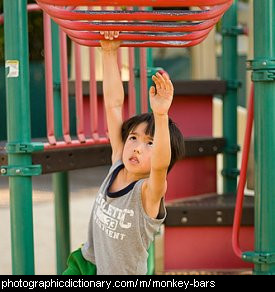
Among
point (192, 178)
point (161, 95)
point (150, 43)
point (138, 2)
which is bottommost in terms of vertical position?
point (192, 178)

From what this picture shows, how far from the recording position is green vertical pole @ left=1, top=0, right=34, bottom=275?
362 cm

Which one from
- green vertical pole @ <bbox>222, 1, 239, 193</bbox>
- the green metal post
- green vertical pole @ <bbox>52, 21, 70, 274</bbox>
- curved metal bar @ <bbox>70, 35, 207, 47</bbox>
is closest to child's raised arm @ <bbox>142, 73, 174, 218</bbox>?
curved metal bar @ <bbox>70, 35, 207, 47</bbox>

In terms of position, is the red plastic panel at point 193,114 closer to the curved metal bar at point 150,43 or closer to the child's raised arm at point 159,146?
the curved metal bar at point 150,43

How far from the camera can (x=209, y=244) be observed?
461cm

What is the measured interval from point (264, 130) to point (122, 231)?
999mm

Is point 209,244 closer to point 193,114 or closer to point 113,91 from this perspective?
point 193,114

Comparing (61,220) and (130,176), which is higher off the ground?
(130,176)

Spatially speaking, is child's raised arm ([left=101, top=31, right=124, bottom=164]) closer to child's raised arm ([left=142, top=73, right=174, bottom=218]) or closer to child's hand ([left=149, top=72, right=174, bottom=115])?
child's raised arm ([left=142, top=73, right=174, bottom=218])

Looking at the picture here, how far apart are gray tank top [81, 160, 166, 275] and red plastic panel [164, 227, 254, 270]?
1.46 m

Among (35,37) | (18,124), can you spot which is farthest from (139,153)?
(35,37)
